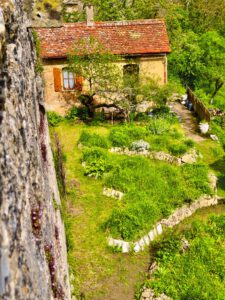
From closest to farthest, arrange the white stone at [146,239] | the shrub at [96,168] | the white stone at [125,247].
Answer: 1. the white stone at [125,247]
2. the white stone at [146,239]
3. the shrub at [96,168]

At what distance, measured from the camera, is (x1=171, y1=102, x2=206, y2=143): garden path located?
19392mm

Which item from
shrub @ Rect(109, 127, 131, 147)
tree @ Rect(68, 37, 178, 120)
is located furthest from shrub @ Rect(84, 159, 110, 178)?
tree @ Rect(68, 37, 178, 120)

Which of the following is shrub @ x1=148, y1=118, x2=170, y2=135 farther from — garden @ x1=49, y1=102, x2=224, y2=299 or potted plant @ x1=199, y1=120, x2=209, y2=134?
potted plant @ x1=199, y1=120, x2=209, y2=134

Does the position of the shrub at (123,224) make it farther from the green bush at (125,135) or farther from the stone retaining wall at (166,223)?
Result: the green bush at (125,135)

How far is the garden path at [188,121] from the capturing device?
1939cm

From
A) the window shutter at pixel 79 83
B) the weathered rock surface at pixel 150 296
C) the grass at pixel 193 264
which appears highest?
the window shutter at pixel 79 83

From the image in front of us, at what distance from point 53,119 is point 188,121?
740cm

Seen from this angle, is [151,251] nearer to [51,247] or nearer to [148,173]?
[148,173]

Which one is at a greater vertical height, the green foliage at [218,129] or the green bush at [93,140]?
the green bush at [93,140]

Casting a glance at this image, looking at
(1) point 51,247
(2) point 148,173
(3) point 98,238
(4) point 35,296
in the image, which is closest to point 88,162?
(2) point 148,173

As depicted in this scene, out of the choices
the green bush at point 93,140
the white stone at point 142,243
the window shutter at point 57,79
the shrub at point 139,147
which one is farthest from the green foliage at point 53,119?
the white stone at point 142,243

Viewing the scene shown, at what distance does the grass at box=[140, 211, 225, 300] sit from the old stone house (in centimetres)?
1146

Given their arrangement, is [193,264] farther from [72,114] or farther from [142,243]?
[72,114]

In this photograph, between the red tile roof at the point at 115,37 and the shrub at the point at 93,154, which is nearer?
the shrub at the point at 93,154
